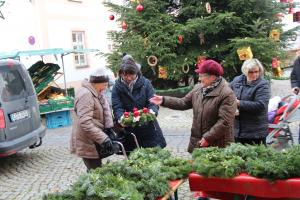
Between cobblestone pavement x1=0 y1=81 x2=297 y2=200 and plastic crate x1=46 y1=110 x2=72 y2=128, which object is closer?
cobblestone pavement x1=0 y1=81 x2=297 y2=200

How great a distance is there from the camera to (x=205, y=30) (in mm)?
12078

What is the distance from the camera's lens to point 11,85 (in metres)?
7.25

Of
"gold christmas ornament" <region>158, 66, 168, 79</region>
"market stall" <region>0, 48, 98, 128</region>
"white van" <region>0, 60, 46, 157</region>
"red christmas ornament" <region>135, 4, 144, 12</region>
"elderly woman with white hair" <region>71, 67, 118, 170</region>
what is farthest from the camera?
"gold christmas ornament" <region>158, 66, 168, 79</region>

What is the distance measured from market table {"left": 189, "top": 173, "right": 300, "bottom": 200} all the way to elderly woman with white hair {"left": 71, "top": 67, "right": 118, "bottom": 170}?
107cm

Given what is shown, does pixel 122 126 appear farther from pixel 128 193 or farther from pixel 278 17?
pixel 278 17

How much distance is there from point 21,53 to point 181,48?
474 centimetres

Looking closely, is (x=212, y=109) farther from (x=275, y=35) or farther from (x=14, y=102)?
(x=275, y=35)

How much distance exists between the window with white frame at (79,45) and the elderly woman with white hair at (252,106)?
14.8 m

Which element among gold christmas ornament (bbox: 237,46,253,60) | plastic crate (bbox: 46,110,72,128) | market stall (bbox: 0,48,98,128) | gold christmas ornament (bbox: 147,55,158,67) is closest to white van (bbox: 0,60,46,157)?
market stall (bbox: 0,48,98,128)

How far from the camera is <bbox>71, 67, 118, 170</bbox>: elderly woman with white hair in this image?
162 inches

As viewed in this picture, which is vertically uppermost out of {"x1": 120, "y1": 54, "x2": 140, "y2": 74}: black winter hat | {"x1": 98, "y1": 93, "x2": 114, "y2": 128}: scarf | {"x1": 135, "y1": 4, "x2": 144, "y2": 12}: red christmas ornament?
{"x1": 135, "y1": 4, "x2": 144, "y2": 12}: red christmas ornament

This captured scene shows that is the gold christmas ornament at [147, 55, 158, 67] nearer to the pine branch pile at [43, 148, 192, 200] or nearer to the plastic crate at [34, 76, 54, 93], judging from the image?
the plastic crate at [34, 76, 54, 93]

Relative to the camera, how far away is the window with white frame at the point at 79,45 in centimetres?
1924

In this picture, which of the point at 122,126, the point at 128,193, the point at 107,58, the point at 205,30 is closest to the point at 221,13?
the point at 205,30
